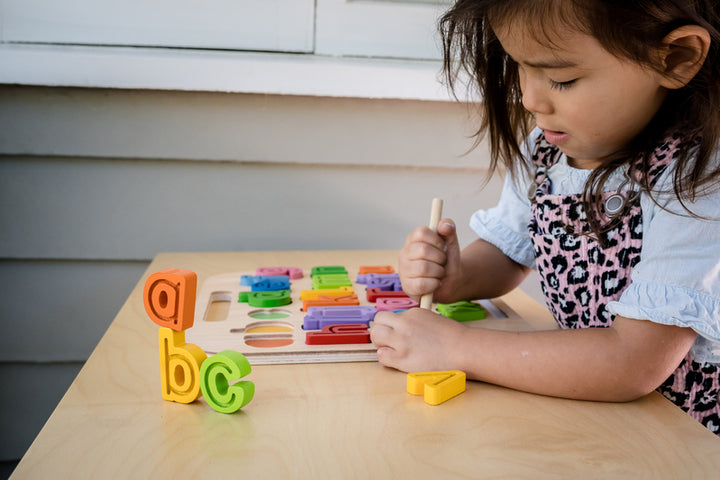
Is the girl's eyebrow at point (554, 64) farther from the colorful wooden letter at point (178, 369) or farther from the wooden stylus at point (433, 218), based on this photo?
the colorful wooden letter at point (178, 369)

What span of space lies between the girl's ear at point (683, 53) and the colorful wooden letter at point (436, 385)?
35 centimetres

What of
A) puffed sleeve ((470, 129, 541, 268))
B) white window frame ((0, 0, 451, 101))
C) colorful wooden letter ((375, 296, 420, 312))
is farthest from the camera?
white window frame ((0, 0, 451, 101))

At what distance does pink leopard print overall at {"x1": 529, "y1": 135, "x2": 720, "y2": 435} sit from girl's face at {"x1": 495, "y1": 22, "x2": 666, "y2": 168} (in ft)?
0.21

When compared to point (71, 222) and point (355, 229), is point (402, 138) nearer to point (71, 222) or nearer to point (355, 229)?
point (355, 229)

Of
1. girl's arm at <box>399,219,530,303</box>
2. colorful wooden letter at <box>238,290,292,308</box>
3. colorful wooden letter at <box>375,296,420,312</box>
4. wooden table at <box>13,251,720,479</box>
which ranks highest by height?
girl's arm at <box>399,219,530,303</box>

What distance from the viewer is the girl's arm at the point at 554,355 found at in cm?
60

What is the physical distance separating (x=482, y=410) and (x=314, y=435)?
0.15 metres

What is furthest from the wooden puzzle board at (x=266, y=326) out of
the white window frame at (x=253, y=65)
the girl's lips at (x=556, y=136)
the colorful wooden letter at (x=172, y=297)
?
the white window frame at (x=253, y=65)

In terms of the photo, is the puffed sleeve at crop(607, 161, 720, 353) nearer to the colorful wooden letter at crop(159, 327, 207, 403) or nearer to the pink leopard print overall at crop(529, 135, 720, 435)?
the pink leopard print overall at crop(529, 135, 720, 435)

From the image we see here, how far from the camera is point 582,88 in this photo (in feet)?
2.07

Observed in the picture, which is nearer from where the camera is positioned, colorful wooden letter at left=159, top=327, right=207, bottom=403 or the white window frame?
colorful wooden letter at left=159, top=327, right=207, bottom=403

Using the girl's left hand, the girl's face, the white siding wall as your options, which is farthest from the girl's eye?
the white siding wall

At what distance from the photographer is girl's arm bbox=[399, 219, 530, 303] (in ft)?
2.53

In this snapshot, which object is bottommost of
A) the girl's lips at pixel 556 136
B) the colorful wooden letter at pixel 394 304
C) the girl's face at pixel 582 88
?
the colorful wooden letter at pixel 394 304
